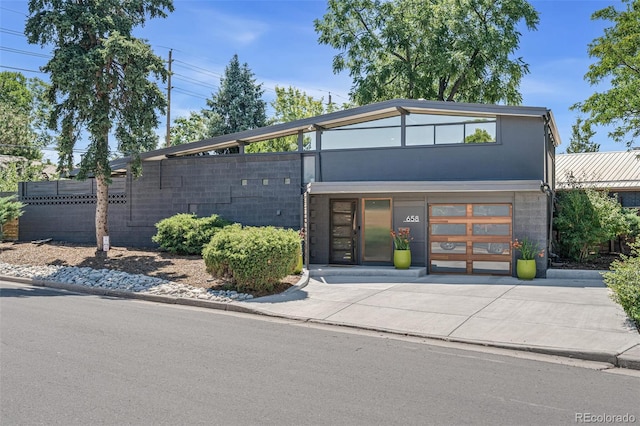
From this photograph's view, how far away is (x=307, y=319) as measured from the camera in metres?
8.86

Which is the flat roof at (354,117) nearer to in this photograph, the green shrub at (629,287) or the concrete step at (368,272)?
the concrete step at (368,272)

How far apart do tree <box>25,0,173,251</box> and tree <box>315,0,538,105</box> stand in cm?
1405

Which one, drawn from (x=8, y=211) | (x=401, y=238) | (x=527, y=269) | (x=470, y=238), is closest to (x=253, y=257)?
(x=401, y=238)

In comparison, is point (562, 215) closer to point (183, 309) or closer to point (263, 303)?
point (263, 303)

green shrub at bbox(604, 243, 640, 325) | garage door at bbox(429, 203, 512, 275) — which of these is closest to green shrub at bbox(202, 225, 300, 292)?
garage door at bbox(429, 203, 512, 275)

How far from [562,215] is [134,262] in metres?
12.9

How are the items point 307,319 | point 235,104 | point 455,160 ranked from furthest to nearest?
1. point 235,104
2. point 455,160
3. point 307,319

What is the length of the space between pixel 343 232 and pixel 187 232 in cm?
499

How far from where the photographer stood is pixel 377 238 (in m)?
15.2

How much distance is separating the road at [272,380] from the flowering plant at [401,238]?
665cm

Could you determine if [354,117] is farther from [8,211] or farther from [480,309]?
[8,211]

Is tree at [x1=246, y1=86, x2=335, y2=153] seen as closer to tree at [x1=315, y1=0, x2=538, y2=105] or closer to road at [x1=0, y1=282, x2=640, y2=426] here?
tree at [x1=315, y1=0, x2=538, y2=105]

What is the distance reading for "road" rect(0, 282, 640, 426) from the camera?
173 inches

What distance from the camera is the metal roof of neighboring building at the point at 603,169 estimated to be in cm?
2208
